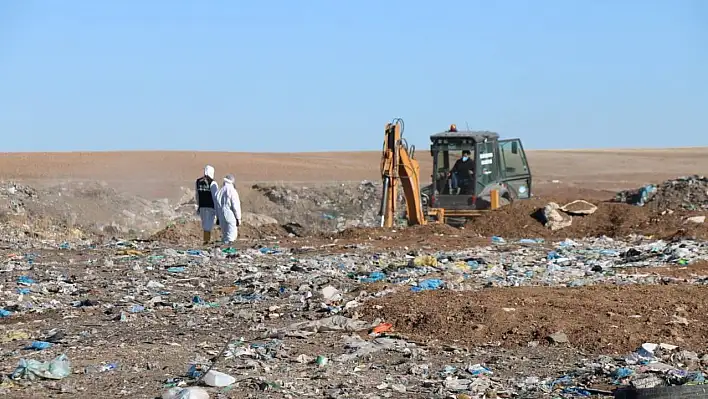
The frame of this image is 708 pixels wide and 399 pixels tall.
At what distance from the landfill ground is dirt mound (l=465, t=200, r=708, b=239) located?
4 centimetres

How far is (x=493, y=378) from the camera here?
7121 millimetres

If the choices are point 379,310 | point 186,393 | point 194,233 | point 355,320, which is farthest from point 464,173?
point 186,393

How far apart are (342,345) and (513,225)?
11228 mm

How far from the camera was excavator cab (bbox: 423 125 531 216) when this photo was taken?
20.1 meters

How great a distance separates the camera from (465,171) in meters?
20.2

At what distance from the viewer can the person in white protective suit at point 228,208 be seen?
16.7 m

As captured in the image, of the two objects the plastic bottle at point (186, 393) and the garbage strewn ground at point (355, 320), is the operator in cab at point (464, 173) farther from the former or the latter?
the plastic bottle at point (186, 393)

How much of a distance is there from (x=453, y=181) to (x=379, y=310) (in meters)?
11.2

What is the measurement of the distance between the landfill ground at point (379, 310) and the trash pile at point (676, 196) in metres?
4.71

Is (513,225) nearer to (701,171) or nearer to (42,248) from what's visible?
(42,248)

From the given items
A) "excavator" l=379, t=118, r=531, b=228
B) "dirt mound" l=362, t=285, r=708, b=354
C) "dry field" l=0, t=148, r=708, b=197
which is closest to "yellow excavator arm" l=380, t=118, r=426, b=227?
"excavator" l=379, t=118, r=531, b=228

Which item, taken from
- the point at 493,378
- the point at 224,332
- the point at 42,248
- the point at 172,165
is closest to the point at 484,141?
the point at 42,248

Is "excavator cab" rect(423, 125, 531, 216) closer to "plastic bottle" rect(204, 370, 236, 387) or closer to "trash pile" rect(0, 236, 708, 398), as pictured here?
"trash pile" rect(0, 236, 708, 398)

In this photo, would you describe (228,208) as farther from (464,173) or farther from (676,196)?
(676,196)
